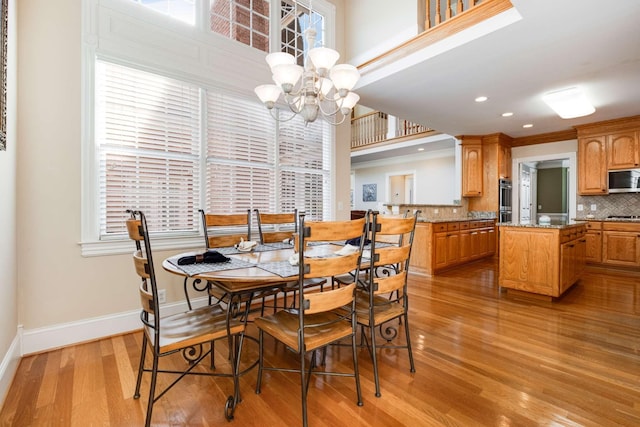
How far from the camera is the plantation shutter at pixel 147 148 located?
99.7 inches

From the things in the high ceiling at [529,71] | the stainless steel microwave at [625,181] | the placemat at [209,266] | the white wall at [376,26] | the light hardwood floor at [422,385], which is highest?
the white wall at [376,26]

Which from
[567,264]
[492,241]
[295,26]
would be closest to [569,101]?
[567,264]

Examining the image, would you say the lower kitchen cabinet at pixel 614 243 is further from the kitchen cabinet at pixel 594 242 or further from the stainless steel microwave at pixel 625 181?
the stainless steel microwave at pixel 625 181

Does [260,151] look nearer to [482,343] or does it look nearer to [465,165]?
[482,343]

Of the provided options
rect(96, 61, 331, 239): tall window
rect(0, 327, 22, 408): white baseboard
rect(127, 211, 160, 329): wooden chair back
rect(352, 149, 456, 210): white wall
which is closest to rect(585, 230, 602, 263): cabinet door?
rect(352, 149, 456, 210): white wall

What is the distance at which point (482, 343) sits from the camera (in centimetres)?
238

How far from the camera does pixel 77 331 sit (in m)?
2.38

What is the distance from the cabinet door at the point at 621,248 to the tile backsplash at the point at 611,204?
642 millimetres

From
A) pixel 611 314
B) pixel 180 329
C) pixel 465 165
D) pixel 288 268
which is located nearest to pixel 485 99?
Answer: pixel 465 165

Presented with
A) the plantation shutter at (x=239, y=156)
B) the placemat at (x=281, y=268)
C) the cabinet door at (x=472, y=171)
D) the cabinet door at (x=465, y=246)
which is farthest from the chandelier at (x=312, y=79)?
the cabinet door at (x=472, y=171)

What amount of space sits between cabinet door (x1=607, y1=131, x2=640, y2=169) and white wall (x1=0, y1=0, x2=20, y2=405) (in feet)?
25.7

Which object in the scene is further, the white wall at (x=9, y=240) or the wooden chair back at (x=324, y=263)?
the white wall at (x=9, y=240)

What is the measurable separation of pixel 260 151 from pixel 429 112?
2.94 meters

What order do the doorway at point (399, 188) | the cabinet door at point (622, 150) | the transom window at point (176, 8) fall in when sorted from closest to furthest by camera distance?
1. the transom window at point (176, 8)
2. the cabinet door at point (622, 150)
3. the doorway at point (399, 188)
